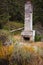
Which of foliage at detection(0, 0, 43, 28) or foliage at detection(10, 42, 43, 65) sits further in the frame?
foliage at detection(0, 0, 43, 28)

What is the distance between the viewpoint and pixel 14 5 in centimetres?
2602

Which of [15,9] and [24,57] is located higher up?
[24,57]

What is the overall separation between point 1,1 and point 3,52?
16019 mm

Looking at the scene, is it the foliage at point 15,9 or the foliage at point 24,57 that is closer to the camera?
the foliage at point 24,57

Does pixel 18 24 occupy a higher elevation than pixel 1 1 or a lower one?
lower

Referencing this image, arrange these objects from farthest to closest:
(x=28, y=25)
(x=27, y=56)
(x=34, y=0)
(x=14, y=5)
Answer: (x=14, y=5), (x=34, y=0), (x=28, y=25), (x=27, y=56)

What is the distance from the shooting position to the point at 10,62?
8.12 meters

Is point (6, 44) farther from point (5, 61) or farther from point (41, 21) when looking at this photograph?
point (41, 21)

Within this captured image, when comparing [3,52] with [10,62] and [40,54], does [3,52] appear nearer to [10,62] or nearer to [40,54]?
[10,62]

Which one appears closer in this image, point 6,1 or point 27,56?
point 27,56

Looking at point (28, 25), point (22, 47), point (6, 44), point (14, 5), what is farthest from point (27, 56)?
point (14, 5)

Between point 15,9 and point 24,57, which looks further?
point 15,9

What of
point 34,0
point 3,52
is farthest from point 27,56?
point 34,0

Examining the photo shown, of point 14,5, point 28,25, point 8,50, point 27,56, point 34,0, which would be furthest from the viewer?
point 14,5
